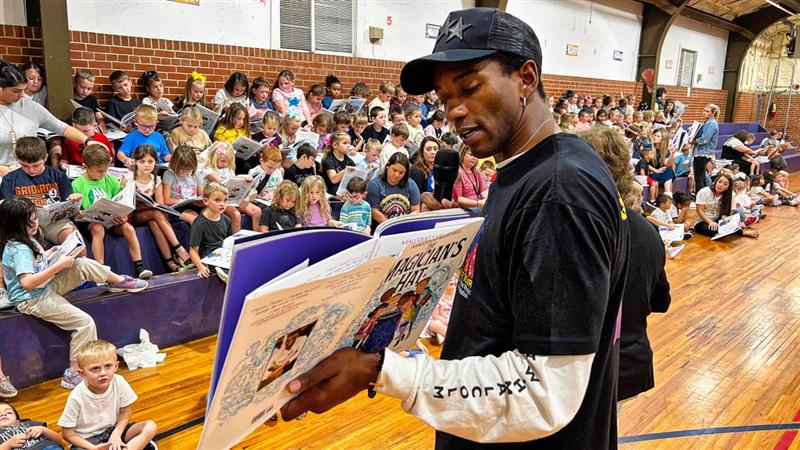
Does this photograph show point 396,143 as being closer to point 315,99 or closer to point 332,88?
point 315,99

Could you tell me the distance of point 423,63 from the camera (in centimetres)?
100

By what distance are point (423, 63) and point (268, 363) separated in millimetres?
540

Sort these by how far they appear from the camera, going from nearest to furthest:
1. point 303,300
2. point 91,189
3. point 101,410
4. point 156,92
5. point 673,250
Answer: point 303,300 → point 101,410 → point 91,189 → point 156,92 → point 673,250

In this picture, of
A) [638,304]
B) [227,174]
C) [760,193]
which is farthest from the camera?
[760,193]

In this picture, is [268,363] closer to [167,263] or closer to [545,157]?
[545,157]

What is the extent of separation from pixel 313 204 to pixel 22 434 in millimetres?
2539

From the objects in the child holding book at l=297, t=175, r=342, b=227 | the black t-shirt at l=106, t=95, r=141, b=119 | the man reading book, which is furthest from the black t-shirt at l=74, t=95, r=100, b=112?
the man reading book

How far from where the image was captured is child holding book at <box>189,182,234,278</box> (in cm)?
409

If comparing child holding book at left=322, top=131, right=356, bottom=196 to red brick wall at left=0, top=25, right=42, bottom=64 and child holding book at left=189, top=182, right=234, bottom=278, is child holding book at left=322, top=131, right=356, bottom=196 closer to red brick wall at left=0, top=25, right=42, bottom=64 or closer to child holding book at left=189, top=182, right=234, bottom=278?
child holding book at left=189, top=182, right=234, bottom=278

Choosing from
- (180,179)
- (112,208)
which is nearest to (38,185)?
(112,208)

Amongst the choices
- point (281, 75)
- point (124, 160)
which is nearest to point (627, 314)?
point (124, 160)

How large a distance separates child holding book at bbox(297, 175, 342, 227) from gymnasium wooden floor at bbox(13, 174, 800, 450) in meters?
1.20

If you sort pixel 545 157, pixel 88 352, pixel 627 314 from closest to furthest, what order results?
1. pixel 545 157
2. pixel 627 314
3. pixel 88 352

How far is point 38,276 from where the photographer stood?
3078 millimetres
